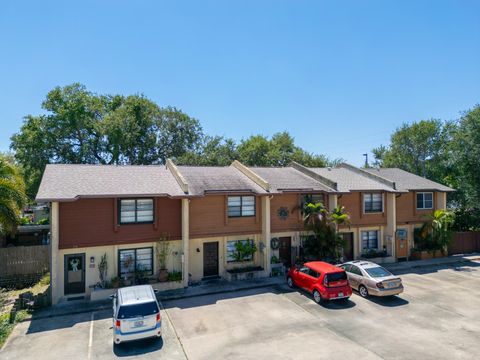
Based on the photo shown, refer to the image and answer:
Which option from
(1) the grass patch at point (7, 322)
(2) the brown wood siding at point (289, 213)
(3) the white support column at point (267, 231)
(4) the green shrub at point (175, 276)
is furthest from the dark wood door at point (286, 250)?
(1) the grass patch at point (7, 322)

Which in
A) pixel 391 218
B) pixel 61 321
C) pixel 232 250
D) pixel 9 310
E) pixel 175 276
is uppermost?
pixel 391 218

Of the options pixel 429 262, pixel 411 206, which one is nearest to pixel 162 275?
pixel 429 262

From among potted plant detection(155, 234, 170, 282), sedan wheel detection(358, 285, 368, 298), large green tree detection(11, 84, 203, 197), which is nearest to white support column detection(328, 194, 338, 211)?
sedan wheel detection(358, 285, 368, 298)

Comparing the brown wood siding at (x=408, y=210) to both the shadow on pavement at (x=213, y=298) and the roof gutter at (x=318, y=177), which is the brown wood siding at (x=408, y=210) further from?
the shadow on pavement at (x=213, y=298)

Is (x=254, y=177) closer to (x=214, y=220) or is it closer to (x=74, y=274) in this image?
(x=214, y=220)

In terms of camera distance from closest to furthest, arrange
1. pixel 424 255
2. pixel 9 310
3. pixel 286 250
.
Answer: pixel 9 310 → pixel 286 250 → pixel 424 255

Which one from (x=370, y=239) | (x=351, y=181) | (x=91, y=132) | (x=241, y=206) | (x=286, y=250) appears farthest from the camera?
Answer: (x=91, y=132)

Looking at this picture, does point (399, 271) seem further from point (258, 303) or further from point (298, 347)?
point (298, 347)
